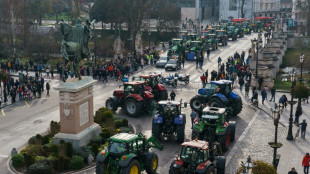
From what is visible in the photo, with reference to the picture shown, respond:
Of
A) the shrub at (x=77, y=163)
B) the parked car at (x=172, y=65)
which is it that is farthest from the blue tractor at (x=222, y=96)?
the parked car at (x=172, y=65)

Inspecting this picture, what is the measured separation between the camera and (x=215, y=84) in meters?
31.2

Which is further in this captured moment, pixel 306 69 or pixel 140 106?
pixel 306 69

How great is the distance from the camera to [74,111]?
2323 cm

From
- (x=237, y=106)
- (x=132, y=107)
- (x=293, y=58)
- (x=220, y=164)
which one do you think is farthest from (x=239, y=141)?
(x=293, y=58)

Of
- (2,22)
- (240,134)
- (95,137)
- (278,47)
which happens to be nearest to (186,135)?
(240,134)

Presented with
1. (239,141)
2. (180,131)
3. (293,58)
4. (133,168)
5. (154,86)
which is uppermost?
(293,58)

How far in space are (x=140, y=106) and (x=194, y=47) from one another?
27199 millimetres

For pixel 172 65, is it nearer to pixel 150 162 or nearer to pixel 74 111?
pixel 74 111

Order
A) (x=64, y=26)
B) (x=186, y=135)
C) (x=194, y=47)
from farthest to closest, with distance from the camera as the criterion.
→ (x=194, y=47), (x=186, y=135), (x=64, y=26)

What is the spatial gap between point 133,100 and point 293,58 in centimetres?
3341

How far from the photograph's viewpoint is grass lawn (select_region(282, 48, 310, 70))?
5192cm

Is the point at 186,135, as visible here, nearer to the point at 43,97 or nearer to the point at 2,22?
the point at 43,97

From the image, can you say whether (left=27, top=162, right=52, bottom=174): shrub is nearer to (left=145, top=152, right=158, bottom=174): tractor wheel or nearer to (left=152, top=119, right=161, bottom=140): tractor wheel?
(left=145, top=152, right=158, bottom=174): tractor wheel

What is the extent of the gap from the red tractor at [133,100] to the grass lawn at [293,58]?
26050mm
